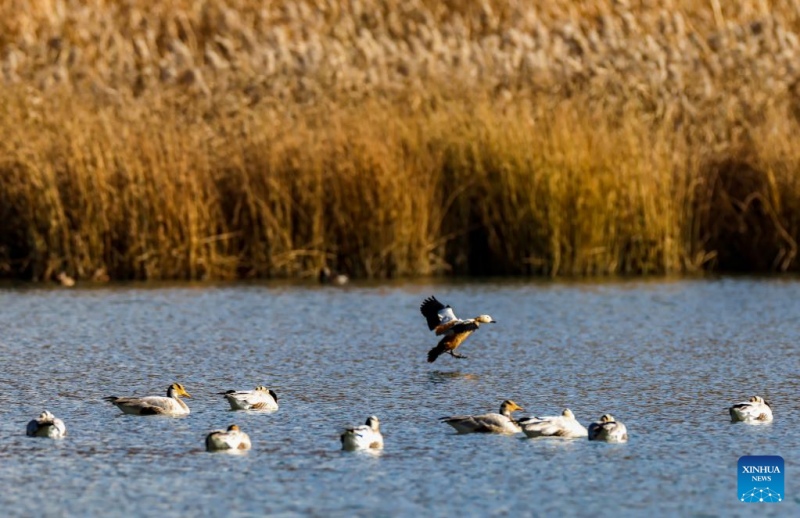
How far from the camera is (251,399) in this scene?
359 inches

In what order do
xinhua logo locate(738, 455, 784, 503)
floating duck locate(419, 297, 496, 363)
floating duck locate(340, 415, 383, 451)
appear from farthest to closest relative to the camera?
floating duck locate(419, 297, 496, 363) → floating duck locate(340, 415, 383, 451) → xinhua logo locate(738, 455, 784, 503)

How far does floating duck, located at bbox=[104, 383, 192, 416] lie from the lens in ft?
29.7

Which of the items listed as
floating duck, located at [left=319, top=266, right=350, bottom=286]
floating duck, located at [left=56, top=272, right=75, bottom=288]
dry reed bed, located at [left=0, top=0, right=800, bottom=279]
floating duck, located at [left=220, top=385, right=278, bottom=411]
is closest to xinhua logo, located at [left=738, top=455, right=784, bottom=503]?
floating duck, located at [left=220, top=385, right=278, bottom=411]

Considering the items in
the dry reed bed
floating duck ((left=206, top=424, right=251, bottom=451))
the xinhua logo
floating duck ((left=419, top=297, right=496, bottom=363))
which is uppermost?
the dry reed bed

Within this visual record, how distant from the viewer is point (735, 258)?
19484 millimetres

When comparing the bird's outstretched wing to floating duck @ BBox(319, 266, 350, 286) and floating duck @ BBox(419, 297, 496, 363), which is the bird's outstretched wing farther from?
floating duck @ BBox(319, 266, 350, 286)

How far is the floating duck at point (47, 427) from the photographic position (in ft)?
27.0

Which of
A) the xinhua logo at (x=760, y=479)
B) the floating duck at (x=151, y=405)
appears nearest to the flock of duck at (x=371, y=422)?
the floating duck at (x=151, y=405)

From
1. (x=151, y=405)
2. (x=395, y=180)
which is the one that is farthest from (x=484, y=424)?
(x=395, y=180)

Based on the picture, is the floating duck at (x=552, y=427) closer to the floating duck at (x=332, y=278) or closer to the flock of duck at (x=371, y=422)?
the flock of duck at (x=371, y=422)

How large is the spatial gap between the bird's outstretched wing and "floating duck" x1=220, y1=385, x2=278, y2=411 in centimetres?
224

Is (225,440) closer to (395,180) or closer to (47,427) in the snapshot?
(47,427)

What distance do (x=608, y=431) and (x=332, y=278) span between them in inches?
391

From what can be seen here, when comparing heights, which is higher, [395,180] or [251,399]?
[395,180]
